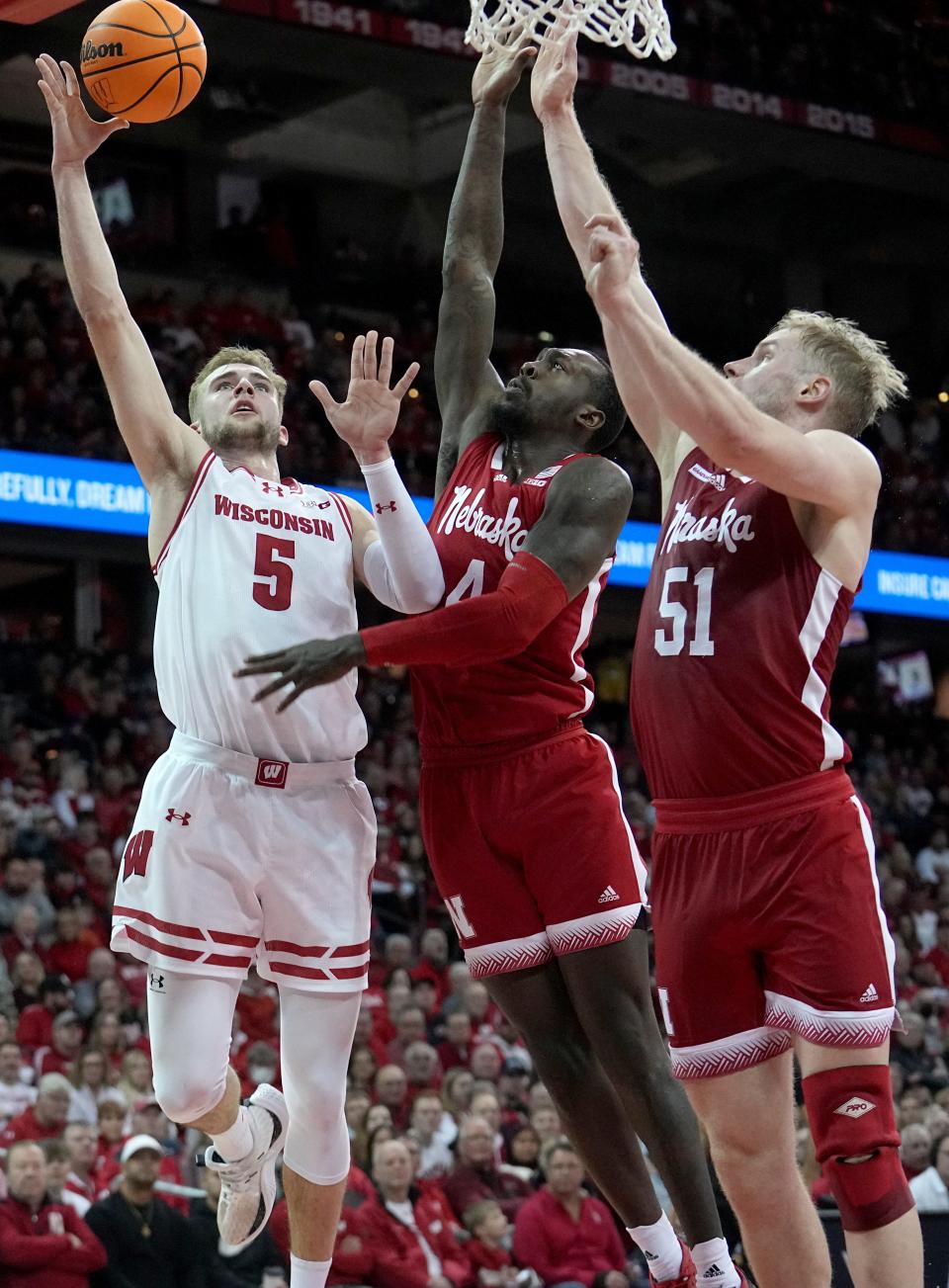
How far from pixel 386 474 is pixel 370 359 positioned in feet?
1.20

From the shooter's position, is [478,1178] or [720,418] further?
[478,1178]

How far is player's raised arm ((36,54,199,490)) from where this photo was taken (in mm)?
5512

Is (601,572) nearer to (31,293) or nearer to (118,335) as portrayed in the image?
(118,335)

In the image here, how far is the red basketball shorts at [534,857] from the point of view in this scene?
5234 millimetres

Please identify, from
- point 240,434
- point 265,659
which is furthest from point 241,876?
point 240,434

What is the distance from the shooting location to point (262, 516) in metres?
5.57

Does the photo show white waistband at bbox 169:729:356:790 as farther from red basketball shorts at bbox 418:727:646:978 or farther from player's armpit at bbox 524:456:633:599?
player's armpit at bbox 524:456:633:599

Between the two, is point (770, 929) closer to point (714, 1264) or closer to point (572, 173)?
point (714, 1264)

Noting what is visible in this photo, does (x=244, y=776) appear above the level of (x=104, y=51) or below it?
below

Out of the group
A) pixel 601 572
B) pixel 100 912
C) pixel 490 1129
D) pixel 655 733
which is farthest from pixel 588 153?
pixel 100 912

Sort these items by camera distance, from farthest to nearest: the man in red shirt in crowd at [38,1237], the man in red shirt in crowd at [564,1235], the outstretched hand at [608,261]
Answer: the man in red shirt in crowd at [564,1235] < the man in red shirt in crowd at [38,1237] < the outstretched hand at [608,261]

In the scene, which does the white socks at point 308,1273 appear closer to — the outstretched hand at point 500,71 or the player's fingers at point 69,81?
the player's fingers at point 69,81

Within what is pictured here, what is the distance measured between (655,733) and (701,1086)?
0.90 metres

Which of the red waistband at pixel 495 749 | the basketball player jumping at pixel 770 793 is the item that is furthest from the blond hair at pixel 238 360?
the basketball player jumping at pixel 770 793
